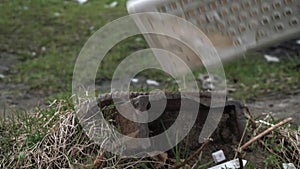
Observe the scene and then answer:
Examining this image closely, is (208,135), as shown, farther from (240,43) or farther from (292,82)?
(292,82)

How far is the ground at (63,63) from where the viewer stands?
455 centimetres

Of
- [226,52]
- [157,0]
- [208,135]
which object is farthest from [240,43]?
[208,135]

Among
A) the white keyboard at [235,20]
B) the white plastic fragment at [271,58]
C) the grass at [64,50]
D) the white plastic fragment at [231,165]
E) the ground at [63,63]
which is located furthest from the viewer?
the white plastic fragment at [271,58]

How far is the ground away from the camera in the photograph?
4547mm

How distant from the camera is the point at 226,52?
145 cm

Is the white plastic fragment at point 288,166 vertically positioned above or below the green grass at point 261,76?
below

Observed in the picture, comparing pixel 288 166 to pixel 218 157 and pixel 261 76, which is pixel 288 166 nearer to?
pixel 218 157

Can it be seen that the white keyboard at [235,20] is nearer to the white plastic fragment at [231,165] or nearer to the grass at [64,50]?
the white plastic fragment at [231,165]

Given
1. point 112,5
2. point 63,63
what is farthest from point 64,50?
point 112,5

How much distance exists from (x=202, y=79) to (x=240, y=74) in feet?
1.03

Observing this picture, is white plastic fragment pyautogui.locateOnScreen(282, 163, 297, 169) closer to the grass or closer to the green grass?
the grass

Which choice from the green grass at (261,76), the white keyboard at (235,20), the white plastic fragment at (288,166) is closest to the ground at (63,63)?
the green grass at (261,76)

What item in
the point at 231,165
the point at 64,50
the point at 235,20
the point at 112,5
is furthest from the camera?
the point at 112,5

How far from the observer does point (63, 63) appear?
5566mm
